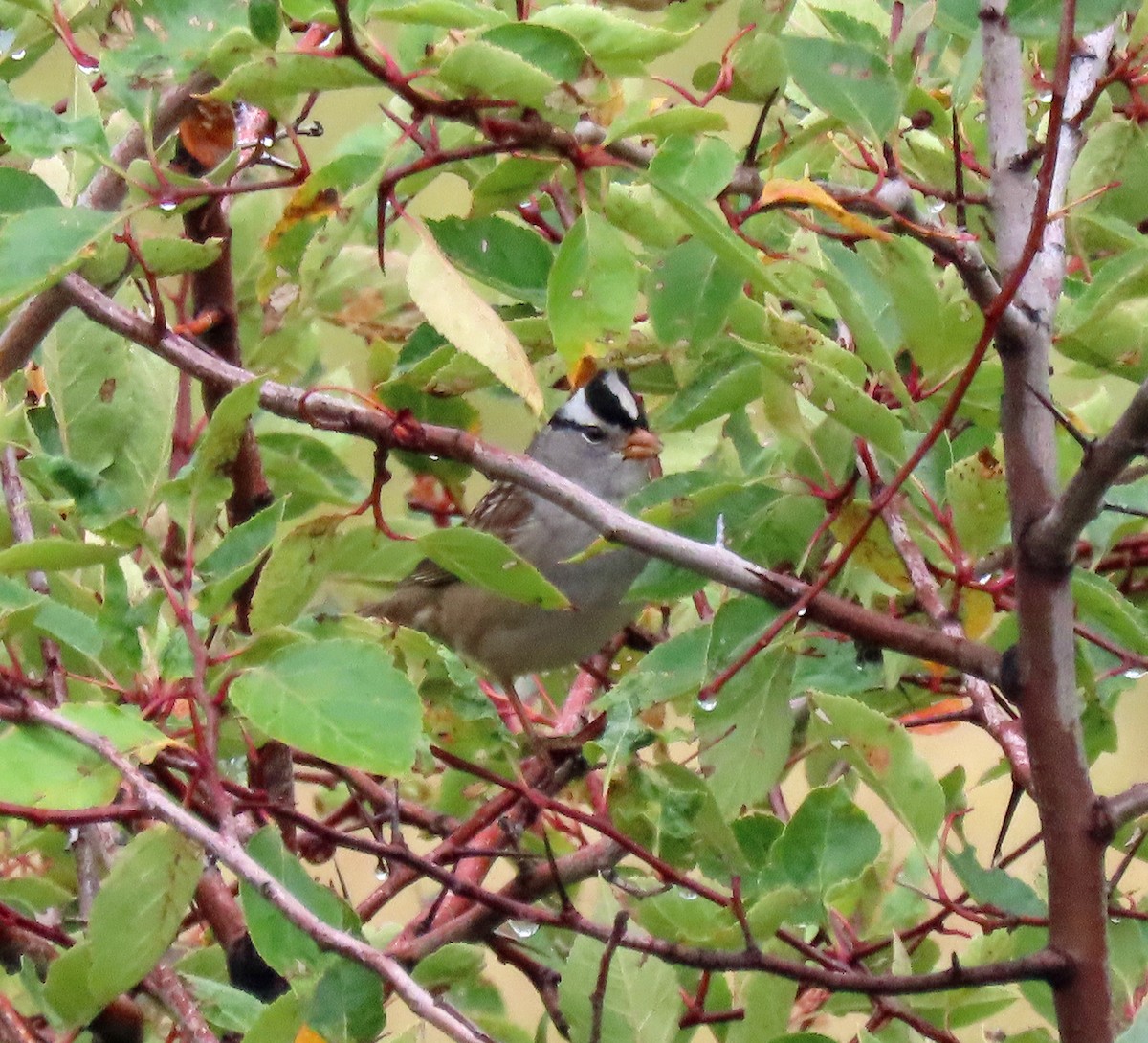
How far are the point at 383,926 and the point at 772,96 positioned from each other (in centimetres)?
110

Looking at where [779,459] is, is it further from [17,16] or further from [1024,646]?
[17,16]

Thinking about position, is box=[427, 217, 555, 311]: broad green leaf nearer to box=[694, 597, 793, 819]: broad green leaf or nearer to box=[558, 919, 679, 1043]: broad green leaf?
box=[694, 597, 793, 819]: broad green leaf

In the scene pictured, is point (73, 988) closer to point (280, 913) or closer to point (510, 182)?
point (280, 913)

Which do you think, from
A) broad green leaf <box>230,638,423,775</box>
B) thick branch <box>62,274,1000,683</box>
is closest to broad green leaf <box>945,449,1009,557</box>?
thick branch <box>62,274,1000,683</box>

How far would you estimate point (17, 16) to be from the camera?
144 cm

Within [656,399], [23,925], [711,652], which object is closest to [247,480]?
[23,925]

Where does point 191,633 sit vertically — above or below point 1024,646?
below

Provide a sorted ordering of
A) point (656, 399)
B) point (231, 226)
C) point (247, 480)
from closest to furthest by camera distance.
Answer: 1. point (247, 480)
2. point (231, 226)
3. point (656, 399)

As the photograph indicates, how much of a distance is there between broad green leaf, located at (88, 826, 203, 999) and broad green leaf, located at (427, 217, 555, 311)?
51 centimetres

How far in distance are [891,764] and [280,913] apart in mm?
456

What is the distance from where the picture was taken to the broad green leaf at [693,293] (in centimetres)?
117

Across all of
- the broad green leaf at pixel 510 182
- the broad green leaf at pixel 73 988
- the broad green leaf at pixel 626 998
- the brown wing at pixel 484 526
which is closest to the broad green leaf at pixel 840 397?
the broad green leaf at pixel 510 182

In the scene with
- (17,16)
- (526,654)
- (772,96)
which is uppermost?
(772,96)

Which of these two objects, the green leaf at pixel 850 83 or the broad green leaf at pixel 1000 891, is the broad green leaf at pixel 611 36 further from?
the broad green leaf at pixel 1000 891
